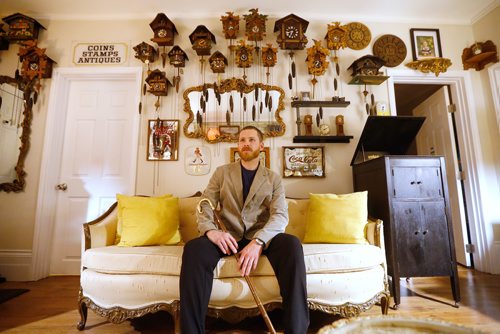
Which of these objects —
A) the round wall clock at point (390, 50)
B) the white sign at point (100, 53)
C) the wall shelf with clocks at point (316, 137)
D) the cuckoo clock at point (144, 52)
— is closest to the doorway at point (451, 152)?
the round wall clock at point (390, 50)

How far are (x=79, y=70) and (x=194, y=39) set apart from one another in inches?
53.7

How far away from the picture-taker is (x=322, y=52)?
8.61 ft

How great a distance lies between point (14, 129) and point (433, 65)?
4722mm

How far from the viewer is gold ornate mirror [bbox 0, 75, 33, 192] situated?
103 inches

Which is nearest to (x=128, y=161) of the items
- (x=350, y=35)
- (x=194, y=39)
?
(x=194, y=39)

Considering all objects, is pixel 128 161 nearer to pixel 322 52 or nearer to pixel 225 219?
pixel 225 219

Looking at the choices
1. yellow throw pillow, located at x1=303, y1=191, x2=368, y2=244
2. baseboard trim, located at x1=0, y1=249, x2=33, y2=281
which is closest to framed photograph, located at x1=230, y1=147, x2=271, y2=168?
yellow throw pillow, located at x1=303, y1=191, x2=368, y2=244

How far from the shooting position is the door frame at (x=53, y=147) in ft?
8.41

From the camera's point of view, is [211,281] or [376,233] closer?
[211,281]

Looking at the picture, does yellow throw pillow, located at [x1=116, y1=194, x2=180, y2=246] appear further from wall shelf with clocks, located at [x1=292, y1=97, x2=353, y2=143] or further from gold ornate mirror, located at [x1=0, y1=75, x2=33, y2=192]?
gold ornate mirror, located at [x1=0, y1=75, x2=33, y2=192]

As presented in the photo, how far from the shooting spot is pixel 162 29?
265 centimetres

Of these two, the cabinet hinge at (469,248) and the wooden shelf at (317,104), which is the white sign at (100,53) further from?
the cabinet hinge at (469,248)

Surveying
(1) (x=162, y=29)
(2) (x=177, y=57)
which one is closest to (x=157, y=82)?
(2) (x=177, y=57)

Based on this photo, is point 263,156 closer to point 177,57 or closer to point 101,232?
point 177,57
